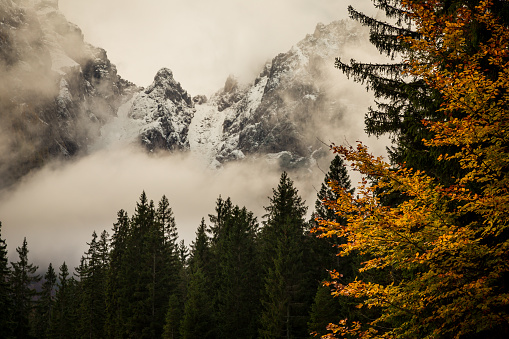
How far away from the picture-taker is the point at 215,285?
42.6 m

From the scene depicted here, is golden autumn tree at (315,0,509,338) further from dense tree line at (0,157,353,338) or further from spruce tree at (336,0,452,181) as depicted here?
dense tree line at (0,157,353,338)

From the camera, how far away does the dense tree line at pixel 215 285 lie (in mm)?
28484

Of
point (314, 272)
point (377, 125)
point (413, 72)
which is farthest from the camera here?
point (314, 272)

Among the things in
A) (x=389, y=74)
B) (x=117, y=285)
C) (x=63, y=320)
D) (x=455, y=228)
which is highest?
(x=117, y=285)

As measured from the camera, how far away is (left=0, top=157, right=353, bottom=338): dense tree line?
28.5 m

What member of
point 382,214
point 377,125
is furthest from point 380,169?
point 377,125

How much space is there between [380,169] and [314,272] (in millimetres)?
30095

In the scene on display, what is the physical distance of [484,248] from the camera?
5.09 metres

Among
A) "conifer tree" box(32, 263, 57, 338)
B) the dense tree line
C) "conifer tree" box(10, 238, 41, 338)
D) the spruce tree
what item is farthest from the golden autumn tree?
"conifer tree" box(32, 263, 57, 338)

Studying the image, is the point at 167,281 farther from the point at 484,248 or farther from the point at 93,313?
the point at 484,248

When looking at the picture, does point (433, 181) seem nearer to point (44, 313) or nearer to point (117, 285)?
point (117, 285)

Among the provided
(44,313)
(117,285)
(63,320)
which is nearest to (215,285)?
(117,285)

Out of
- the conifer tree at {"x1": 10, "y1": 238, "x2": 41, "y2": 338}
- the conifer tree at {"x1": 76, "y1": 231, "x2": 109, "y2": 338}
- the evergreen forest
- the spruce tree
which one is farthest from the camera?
the conifer tree at {"x1": 76, "y1": 231, "x2": 109, "y2": 338}

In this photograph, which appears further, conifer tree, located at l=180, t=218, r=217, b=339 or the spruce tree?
conifer tree, located at l=180, t=218, r=217, b=339
